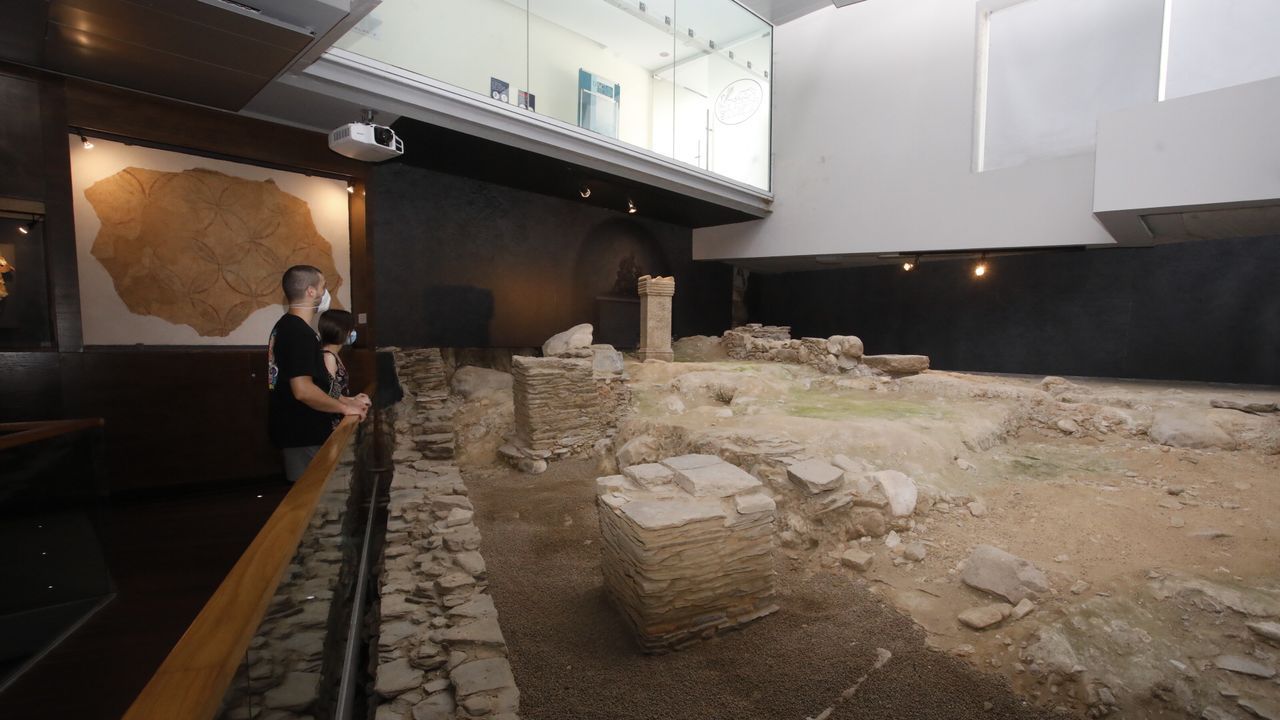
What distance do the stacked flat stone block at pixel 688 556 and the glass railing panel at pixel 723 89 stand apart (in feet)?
23.6

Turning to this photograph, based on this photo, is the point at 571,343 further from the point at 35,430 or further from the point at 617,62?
the point at 35,430

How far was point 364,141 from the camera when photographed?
530 cm

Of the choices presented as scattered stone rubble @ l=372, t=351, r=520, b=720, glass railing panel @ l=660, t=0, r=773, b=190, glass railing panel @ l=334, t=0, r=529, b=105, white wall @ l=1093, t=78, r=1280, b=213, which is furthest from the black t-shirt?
white wall @ l=1093, t=78, r=1280, b=213

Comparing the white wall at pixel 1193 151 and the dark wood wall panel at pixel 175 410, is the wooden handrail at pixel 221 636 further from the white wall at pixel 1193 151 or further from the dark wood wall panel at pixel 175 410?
the white wall at pixel 1193 151

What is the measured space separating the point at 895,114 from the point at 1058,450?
6913mm

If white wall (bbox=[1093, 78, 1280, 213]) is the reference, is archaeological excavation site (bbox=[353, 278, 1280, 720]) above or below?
below

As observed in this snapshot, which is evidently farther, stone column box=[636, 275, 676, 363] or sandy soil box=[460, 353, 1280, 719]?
stone column box=[636, 275, 676, 363]

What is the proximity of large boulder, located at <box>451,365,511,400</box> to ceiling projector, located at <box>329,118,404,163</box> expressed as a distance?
3.70m

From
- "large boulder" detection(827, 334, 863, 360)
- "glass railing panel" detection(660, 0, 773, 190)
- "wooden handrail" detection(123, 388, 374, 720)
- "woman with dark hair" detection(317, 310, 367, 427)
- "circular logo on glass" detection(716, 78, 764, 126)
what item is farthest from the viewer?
"circular logo on glass" detection(716, 78, 764, 126)

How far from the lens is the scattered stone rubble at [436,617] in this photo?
8.34 feet

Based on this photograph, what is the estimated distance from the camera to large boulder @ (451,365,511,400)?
324 inches

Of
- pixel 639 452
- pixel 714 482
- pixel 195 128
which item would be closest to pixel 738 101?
pixel 639 452

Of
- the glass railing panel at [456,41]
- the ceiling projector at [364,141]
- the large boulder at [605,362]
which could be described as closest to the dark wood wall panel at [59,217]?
the ceiling projector at [364,141]

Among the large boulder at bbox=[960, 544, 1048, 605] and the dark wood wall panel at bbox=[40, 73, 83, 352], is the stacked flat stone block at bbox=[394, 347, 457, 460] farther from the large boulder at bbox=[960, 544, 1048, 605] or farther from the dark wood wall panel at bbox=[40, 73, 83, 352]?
the large boulder at bbox=[960, 544, 1048, 605]
